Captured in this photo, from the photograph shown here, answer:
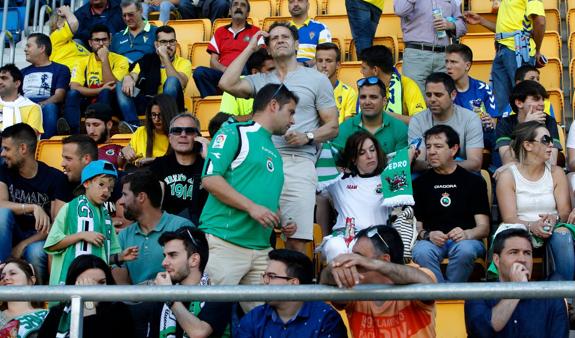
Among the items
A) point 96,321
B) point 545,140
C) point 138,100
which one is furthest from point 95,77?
point 96,321

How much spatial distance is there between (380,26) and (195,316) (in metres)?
6.62

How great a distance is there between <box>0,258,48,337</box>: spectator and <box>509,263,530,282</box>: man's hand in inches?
107

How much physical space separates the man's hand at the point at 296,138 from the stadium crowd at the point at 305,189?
10mm

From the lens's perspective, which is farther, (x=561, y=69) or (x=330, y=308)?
(x=561, y=69)

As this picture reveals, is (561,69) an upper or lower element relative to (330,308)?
upper

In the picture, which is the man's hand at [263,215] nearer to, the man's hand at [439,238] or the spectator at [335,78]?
the man's hand at [439,238]

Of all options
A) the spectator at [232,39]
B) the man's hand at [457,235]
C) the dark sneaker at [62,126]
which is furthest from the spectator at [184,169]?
the spectator at [232,39]

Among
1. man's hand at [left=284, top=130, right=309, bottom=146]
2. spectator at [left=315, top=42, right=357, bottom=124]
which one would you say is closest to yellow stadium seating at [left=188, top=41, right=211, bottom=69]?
spectator at [left=315, top=42, right=357, bottom=124]

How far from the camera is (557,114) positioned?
10.3 m

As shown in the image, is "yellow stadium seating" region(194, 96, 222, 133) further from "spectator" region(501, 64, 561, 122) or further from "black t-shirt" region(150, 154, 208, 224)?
"spectator" region(501, 64, 561, 122)

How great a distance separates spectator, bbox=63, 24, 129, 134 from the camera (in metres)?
11.4

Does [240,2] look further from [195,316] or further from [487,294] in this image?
[487,294]

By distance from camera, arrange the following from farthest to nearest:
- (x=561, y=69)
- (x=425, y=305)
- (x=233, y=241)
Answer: (x=561, y=69)
(x=233, y=241)
(x=425, y=305)

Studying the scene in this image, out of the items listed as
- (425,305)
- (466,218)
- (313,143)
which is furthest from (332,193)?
(425,305)
